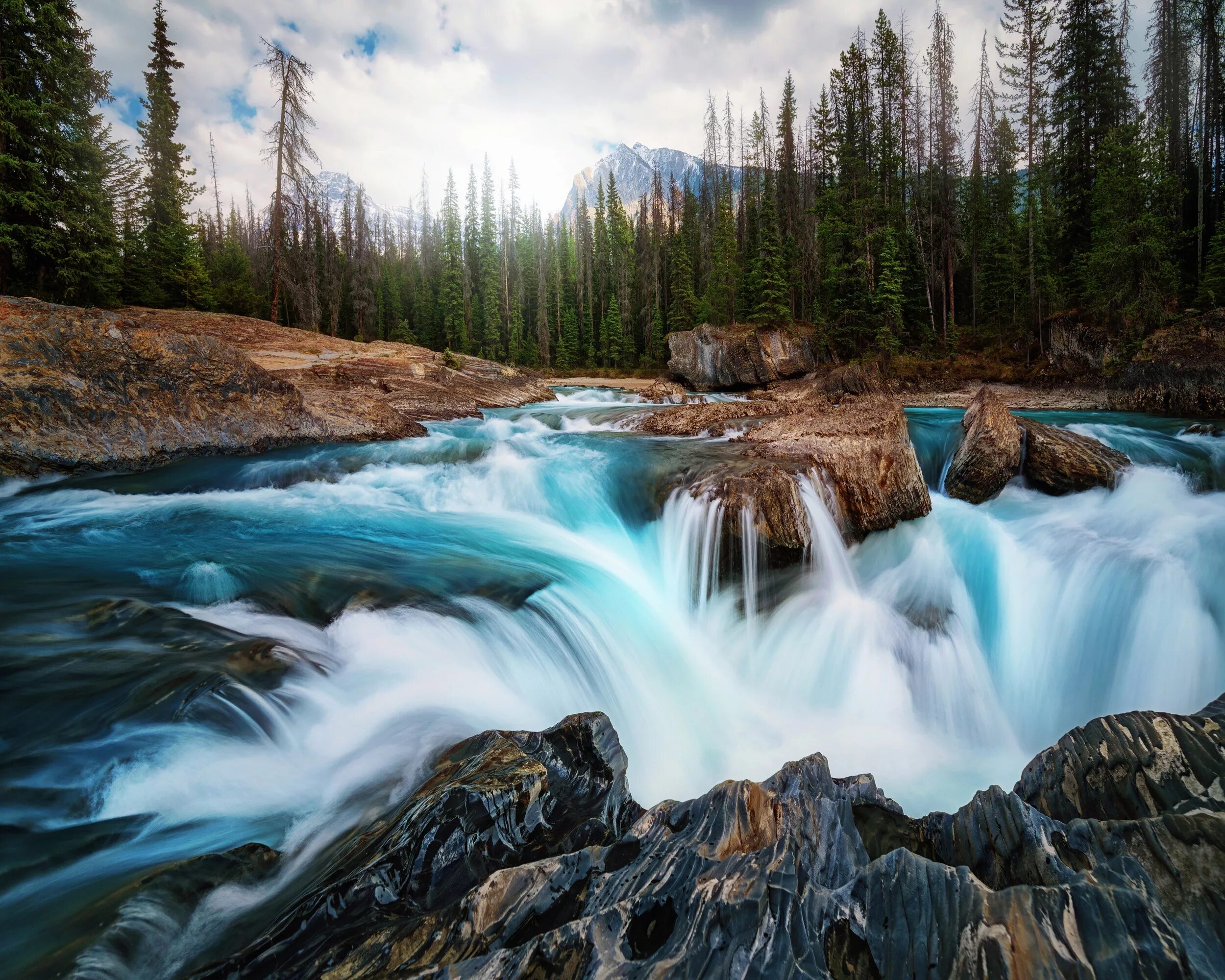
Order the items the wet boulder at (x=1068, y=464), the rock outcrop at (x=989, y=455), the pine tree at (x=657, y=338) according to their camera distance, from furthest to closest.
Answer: the pine tree at (x=657, y=338), the rock outcrop at (x=989, y=455), the wet boulder at (x=1068, y=464)

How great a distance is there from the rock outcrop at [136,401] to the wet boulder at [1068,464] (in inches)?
427

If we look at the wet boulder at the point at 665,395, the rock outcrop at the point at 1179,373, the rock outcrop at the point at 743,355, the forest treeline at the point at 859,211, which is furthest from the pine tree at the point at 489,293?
the rock outcrop at the point at 1179,373

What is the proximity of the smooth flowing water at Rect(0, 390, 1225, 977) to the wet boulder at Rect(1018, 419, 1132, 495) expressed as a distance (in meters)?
0.26

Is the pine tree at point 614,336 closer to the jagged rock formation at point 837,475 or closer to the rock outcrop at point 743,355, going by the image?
the rock outcrop at point 743,355

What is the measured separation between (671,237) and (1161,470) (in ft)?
155

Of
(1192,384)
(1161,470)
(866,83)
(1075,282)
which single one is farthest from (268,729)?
(866,83)

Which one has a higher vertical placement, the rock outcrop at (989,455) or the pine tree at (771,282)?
the pine tree at (771,282)

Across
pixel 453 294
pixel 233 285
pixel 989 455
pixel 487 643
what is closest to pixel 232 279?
pixel 233 285

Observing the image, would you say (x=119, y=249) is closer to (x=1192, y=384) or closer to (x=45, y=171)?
(x=45, y=171)

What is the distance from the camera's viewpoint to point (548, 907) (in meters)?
1.66

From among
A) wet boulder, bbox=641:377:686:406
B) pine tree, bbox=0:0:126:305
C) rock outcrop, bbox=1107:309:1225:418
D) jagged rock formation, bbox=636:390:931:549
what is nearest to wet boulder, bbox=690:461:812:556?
jagged rock formation, bbox=636:390:931:549

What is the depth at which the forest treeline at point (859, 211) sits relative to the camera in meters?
14.9

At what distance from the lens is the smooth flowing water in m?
2.42

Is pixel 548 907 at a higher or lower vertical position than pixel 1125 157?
lower
